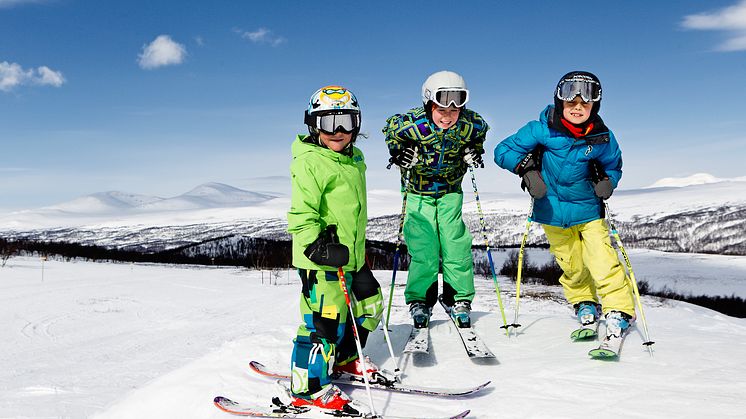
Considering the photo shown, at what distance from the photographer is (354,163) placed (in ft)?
14.1

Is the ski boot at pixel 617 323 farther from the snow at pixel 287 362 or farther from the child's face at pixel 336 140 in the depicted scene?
the child's face at pixel 336 140

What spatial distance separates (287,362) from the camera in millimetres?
5207

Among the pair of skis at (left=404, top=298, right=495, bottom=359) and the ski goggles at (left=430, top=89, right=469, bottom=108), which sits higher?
the ski goggles at (left=430, top=89, right=469, bottom=108)

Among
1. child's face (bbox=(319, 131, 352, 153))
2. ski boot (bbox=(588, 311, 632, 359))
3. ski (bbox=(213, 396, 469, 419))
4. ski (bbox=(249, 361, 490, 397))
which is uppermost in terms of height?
child's face (bbox=(319, 131, 352, 153))

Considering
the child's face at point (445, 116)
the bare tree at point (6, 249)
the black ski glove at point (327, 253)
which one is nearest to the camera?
the black ski glove at point (327, 253)

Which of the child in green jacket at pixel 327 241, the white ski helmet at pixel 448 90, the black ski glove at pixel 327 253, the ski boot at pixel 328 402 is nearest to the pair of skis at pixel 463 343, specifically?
the child in green jacket at pixel 327 241

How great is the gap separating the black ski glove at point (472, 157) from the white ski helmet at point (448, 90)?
48 centimetres

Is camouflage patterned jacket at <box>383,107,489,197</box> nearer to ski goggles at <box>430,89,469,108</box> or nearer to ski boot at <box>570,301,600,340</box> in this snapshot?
ski goggles at <box>430,89,469,108</box>

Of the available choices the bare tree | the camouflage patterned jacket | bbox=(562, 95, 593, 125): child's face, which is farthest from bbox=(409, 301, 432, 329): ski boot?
the bare tree

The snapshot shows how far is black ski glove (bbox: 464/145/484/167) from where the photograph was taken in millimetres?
5402

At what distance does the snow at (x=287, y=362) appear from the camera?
3871 mm

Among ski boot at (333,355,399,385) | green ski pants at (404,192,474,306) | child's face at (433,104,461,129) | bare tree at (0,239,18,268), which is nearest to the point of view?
ski boot at (333,355,399,385)

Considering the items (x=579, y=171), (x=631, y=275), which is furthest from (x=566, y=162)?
(x=631, y=275)

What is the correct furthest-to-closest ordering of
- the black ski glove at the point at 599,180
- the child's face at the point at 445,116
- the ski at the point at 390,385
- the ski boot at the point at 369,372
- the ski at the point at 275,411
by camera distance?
the child's face at the point at 445,116 < the black ski glove at the point at 599,180 < the ski boot at the point at 369,372 < the ski at the point at 390,385 < the ski at the point at 275,411
